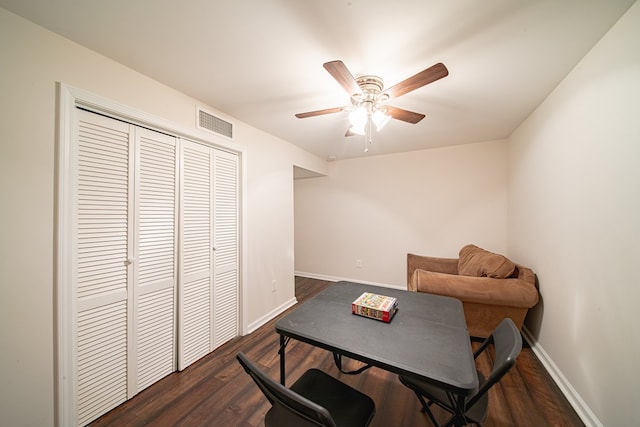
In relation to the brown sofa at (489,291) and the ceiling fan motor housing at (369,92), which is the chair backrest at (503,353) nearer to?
the brown sofa at (489,291)

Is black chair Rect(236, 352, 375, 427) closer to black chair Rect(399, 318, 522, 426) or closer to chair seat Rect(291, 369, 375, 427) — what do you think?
chair seat Rect(291, 369, 375, 427)

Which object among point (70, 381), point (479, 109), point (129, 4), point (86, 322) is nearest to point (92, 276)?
point (86, 322)

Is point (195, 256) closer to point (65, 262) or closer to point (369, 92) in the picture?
point (65, 262)

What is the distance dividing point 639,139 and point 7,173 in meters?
Answer: 3.20

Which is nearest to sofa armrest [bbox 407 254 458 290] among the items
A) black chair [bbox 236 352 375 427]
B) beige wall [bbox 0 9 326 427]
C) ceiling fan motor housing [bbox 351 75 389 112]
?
black chair [bbox 236 352 375 427]

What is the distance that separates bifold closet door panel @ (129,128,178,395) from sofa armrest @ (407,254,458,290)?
9.10 ft

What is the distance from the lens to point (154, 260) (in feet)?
5.72

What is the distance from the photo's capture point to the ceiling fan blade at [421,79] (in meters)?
1.16

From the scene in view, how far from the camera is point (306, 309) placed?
1.47m

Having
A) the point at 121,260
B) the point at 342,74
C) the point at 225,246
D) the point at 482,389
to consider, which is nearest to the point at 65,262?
the point at 121,260

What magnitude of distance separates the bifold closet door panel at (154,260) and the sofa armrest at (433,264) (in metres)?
2.77

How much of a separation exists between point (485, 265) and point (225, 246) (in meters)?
2.75

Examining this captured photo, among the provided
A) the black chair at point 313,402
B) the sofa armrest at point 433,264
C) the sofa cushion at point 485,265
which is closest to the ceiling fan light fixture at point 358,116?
the black chair at point 313,402

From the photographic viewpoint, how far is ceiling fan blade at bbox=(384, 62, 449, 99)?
116cm
